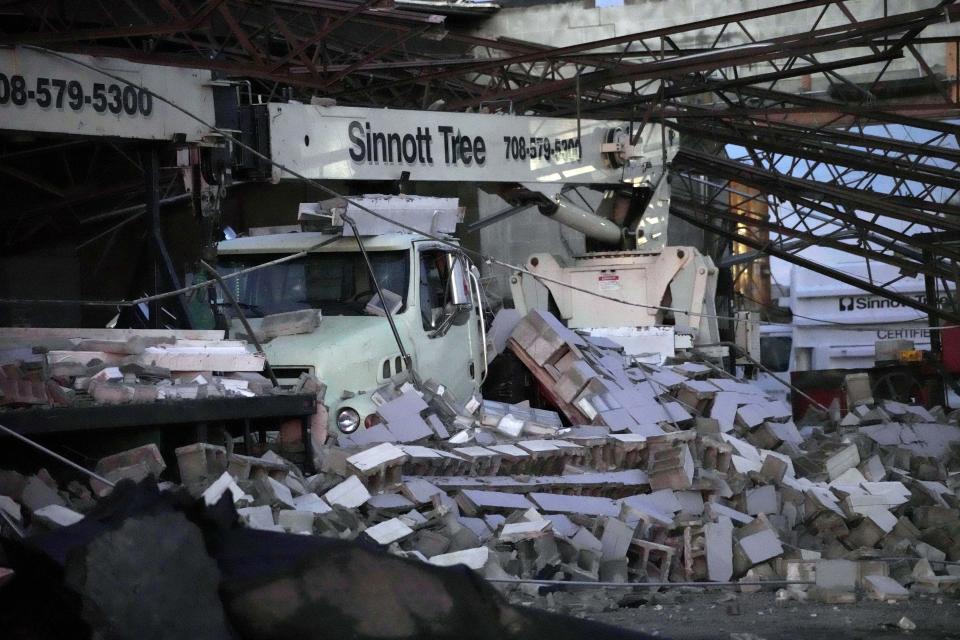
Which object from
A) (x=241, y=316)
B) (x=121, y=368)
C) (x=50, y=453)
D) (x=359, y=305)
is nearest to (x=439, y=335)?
(x=359, y=305)

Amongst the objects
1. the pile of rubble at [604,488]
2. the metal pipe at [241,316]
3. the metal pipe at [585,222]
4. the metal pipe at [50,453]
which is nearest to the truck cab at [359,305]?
the metal pipe at [241,316]

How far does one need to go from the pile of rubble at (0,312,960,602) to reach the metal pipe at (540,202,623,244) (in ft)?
7.09

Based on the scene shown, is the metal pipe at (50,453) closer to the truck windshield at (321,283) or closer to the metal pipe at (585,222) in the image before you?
the truck windshield at (321,283)

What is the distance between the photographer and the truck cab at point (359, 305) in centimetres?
1227

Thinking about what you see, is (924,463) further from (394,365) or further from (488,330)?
(394,365)

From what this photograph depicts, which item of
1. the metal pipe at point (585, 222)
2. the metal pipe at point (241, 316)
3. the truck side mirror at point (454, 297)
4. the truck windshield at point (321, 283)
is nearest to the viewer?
the metal pipe at point (241, 316)

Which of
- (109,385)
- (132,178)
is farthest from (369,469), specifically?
(132,178)

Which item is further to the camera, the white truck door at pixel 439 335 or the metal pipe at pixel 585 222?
the metal pipe at pixel 585 222

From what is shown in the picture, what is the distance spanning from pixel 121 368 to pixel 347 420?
8.73 ft

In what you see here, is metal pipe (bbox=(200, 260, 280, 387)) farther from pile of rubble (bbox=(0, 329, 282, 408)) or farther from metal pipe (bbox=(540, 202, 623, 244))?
metal pipe (bbox=(540, 202, 623, 244))

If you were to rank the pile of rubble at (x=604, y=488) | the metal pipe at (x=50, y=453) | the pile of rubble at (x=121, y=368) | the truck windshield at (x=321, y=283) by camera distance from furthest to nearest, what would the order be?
the truck windshield at (x=321, y=283) → the pile of rubble at (x=604, y=488) → the pile of rubble at (x=121, y=368) → the metal pipe at (x=50, y=453)

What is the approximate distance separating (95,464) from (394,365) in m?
4.10

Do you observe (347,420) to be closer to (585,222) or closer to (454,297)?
(454,297)

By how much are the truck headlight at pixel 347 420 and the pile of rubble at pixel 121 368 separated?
4.05ft
